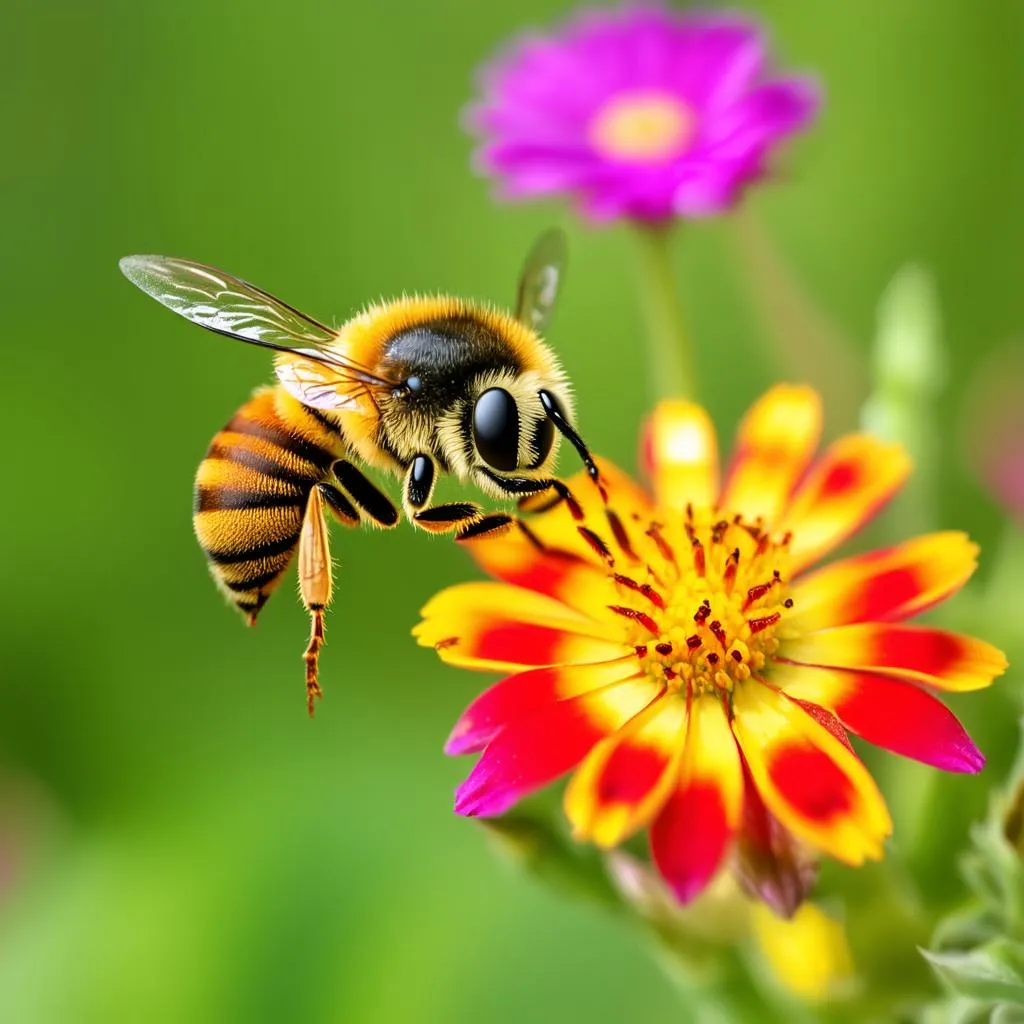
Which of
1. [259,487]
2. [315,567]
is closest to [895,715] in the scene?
[315,567]

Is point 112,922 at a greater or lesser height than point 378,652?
lesser

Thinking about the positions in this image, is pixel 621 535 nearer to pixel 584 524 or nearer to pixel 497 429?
pixel 584 524

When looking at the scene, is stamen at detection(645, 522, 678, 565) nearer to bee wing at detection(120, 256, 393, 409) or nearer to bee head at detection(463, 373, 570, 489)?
bee head at detection(463, 373, 570, 489)

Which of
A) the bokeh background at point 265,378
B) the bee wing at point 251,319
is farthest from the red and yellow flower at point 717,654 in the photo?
the bokeh background at point 265,378

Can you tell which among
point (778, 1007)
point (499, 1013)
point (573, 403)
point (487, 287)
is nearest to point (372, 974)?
point (499, 1013)

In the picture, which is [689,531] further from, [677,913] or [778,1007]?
[778,1007]

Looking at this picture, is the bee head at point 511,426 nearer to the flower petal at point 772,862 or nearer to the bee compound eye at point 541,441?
the bee compound eye at point 541,441
